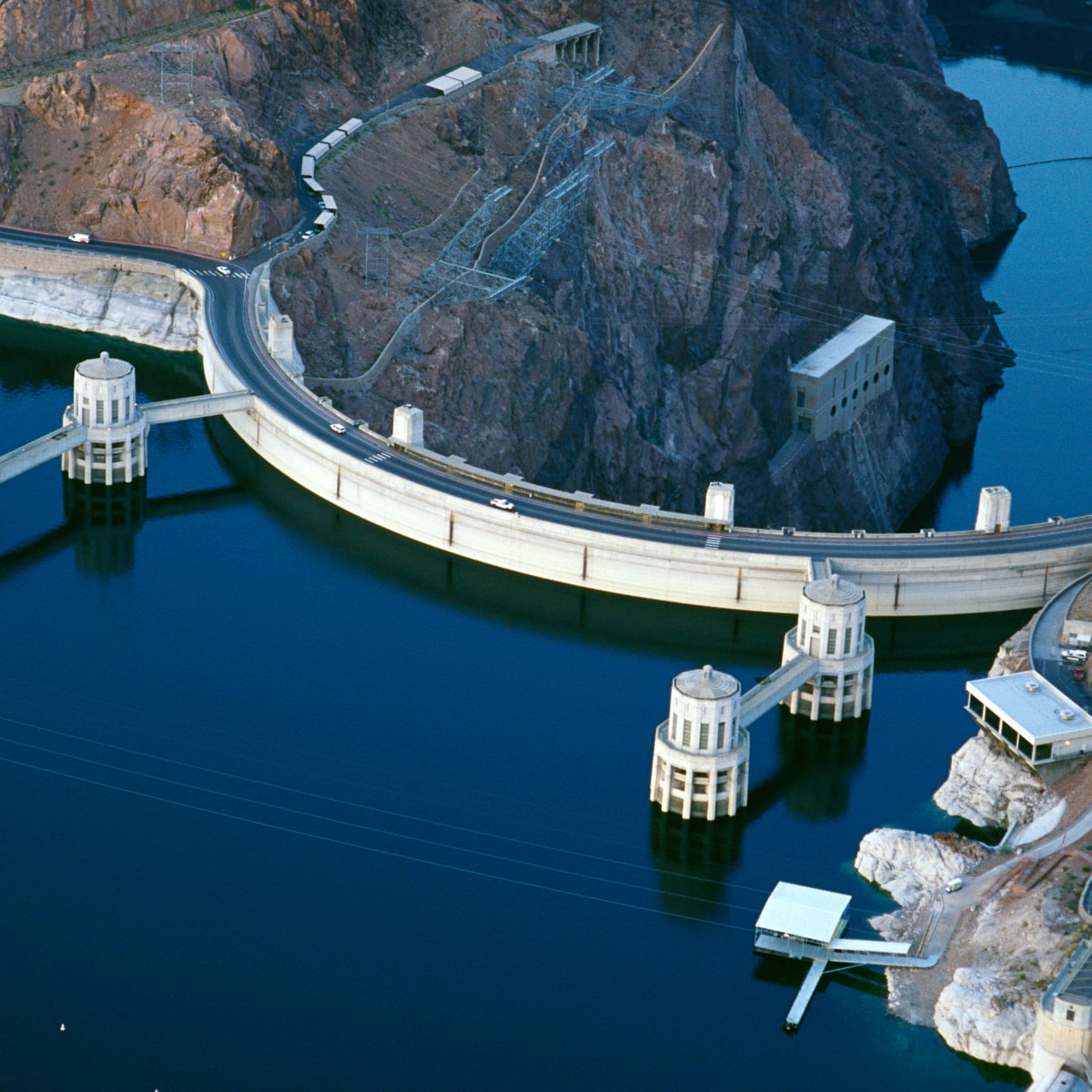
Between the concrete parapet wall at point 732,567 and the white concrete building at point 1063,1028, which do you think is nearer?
the white concrete building at point 1063,1028

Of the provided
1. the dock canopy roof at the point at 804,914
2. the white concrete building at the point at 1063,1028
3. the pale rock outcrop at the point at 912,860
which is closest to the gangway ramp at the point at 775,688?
the pale rock outcrop at the point at 912,860

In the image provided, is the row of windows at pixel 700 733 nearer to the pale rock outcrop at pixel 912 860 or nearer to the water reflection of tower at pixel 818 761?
the water reflection of tower at pixel 818 761

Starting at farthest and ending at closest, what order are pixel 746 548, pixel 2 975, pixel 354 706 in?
1. pixel 746 548
2. pixel 354 706
3. pixel 2 975

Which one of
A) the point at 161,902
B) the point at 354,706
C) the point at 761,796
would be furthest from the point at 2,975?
the point at 761,796

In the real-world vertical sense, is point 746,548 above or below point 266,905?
above

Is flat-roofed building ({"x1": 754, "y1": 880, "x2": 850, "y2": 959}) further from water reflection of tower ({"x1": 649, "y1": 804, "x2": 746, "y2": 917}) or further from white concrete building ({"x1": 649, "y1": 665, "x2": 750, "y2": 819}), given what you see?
white concrete building ({"x1": 649, "y1": 665, "x2": 750, "y2": 819})

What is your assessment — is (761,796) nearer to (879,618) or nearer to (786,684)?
(786,684)

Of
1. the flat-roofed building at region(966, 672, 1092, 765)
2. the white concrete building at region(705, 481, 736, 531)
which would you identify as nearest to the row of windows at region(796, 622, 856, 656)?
the flat-roofed building at region(966, 672, 1092, 765)

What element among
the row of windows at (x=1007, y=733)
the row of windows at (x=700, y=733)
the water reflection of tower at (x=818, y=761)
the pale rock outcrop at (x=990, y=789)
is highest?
the row of windows at (x=700, y=733)
